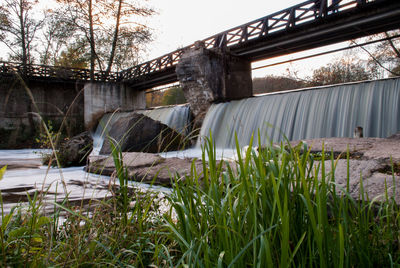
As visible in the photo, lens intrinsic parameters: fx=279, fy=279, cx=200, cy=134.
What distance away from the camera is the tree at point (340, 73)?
19188 mm

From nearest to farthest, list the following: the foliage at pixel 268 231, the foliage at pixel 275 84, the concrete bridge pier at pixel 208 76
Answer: the foliage at pixel 268 231 → the concrete bridge pier at pixel 208 76 → the foliage at pixel 275 84

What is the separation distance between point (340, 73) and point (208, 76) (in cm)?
1359

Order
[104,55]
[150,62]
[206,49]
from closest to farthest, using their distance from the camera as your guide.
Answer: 1. [206,49]
2. [150,62]
3. [104,55]

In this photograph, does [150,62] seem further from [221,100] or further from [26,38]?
[26,38]

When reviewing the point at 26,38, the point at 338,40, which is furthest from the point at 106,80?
the point at 338,40

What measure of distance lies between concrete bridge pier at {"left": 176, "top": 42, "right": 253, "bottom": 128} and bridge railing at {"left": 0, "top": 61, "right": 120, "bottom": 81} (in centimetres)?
935

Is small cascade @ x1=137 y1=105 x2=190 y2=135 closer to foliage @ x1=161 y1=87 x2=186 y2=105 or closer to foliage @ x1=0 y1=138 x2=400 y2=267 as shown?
foliage @ x1=0 y1=138 x2=400 y2=267

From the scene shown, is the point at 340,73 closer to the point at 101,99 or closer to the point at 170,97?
the point at 101,99

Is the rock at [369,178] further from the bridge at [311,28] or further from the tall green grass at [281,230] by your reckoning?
the bridge at [311,28]

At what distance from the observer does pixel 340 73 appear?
2041 centimetres

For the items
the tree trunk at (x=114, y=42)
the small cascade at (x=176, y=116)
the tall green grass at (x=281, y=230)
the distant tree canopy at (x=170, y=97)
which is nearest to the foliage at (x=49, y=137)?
the tall green grass at (x=281, y=230)

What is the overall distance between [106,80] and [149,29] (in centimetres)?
465

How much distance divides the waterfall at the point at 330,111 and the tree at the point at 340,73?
1319 centimetres

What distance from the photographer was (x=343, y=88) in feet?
25.4
